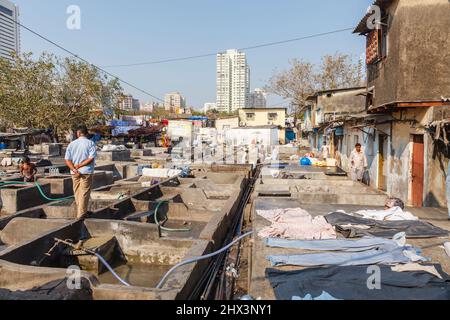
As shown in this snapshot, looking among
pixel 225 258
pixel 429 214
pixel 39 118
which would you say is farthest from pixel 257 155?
pixel 225 258

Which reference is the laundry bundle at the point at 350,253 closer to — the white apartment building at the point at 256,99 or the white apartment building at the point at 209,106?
the white apartment building at the point at 256,99

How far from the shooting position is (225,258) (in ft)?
24.8

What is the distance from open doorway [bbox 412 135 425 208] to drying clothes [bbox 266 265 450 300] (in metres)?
6.97

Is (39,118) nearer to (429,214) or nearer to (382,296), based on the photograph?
(429,214)

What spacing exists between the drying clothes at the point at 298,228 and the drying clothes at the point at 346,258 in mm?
995

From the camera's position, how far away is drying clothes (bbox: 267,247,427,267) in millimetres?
5332

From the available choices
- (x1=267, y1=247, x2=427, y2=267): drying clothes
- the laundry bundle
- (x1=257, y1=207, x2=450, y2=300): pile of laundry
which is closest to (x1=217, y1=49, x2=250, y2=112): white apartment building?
(x1=257, y1=207, x2=450, y2=300): pile of laundry

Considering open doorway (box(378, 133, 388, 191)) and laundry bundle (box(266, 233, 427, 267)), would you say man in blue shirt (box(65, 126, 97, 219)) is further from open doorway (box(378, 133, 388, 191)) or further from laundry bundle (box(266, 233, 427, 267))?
open doorway (box(378, 133, 388, 191))

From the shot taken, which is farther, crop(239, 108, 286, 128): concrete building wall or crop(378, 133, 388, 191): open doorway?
crop(239, 108, 286, 128): concrete building wall

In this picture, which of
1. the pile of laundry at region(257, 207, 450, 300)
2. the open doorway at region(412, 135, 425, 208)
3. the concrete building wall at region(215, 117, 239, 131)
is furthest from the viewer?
the concrete building wall at region(215, 117, 239, 131)

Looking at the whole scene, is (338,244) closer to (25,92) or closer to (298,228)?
(298,228)

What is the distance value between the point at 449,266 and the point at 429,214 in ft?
13.6

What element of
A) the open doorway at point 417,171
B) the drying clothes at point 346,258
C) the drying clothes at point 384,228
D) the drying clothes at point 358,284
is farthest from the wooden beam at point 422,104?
the drying clothes at point 358,284

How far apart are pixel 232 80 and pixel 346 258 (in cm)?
6354
